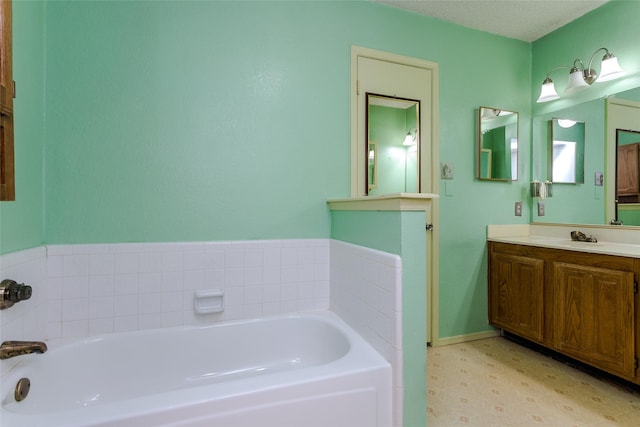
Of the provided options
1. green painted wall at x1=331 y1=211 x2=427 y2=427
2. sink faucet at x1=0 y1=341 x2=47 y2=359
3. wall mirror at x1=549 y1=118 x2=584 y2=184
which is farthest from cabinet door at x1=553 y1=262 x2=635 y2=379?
sink faucet at x1=0 y1=341 x2=47 y2=359

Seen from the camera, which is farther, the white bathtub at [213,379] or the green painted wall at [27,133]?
the green painted wall at [27,133]

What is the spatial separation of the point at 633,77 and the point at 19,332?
3.70 meters

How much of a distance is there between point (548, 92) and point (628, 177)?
84 centimetres

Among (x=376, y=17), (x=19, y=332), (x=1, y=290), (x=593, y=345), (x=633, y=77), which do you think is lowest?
(x=593, y=345)

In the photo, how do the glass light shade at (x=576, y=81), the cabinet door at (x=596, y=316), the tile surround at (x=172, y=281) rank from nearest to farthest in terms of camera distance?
the tile surround at (x=172, y=281) < the cabinet door at (x=596, y=316) < the glass light shade at (x=576, y=81)

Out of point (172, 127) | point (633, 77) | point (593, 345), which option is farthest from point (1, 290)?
point (633, 77)

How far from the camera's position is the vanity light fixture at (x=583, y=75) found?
78.5 inches

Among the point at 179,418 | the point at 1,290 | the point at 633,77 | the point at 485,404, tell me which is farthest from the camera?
the point at 633,77

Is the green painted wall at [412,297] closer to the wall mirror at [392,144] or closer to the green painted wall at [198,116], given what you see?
the green painted wall at [198,116]

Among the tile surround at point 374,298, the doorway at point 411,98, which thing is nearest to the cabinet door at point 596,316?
the doorway at point 411,98

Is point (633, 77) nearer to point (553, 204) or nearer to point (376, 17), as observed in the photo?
point (553, 204)

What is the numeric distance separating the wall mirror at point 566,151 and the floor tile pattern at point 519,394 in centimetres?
142

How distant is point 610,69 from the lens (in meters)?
1.99

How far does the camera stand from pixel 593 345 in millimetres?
1739
